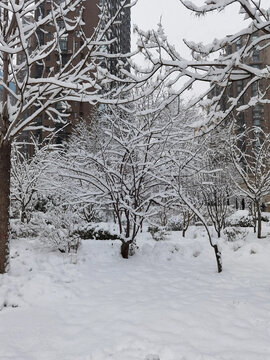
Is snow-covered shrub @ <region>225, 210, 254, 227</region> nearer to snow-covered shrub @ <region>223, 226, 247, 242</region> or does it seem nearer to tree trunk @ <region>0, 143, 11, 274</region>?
snow-covered shrub @ <region>223, 226, 247, 242</region>

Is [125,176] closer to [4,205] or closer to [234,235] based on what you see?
[4,205]

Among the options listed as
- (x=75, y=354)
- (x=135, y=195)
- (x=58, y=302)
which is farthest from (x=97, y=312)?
(x=135, y=195)

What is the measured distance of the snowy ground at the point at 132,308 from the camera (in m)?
3.34

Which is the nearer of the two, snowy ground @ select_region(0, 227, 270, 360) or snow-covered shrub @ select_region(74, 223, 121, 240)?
snowy ground @ select_region(0, 227, 270, 360)

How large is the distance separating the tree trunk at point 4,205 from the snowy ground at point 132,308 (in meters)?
0.39

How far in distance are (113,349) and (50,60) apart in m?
44.6

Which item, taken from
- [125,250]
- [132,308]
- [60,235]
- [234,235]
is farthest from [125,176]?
[132,308]

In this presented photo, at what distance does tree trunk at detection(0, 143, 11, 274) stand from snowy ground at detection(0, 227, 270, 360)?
39cm

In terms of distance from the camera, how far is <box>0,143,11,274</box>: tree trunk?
5.87m

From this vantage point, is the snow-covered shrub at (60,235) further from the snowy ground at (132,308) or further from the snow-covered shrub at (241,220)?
the snow-covered shrub at (241,220)

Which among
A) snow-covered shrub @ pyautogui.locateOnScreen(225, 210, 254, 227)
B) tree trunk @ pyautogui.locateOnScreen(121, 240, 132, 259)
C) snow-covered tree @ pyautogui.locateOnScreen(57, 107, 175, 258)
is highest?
snow-covered tree @ pyautogui.locateOnScreen(57, 107, 175, 258)

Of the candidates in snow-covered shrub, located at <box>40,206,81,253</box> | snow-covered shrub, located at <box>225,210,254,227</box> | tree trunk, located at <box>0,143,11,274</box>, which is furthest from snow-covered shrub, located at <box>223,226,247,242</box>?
tree trunk, located at <box>0,143,11,274</box>

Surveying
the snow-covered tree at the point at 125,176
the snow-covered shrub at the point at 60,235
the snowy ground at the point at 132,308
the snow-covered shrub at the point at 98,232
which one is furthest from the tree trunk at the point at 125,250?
the snow-covered shrub at the point at 98,232

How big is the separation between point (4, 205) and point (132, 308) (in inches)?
126
